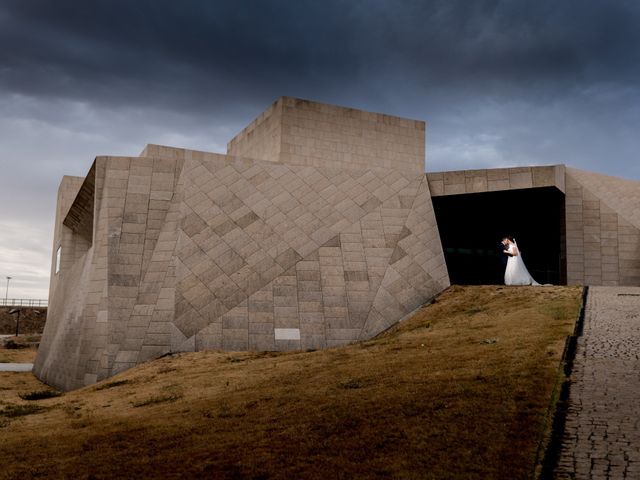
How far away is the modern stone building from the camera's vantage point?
2022 centimetres

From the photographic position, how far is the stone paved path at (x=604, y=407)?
702 centimetres

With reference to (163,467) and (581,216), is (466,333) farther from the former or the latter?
(581,216)

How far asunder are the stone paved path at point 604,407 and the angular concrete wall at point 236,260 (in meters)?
9.02

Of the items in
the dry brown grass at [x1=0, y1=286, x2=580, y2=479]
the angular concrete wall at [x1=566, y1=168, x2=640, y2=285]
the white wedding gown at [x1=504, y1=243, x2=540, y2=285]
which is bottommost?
the dry brown grass at [x1=0, y1=286, x2=580, y2=479]

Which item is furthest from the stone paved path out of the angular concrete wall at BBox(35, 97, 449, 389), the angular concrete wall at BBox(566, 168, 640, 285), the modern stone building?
the angular concrete wall at BBox(566, 168, 640, 285)

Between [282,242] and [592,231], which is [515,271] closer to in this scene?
[592,231]

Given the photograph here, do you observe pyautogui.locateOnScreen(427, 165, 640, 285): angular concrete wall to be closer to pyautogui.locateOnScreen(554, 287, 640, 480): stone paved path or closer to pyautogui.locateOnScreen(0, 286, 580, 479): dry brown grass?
pyautogui.locateOnScreen(0, 286, 580, 479): dry brown grass

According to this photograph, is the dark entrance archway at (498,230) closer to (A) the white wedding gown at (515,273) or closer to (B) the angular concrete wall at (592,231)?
(B) the angular concrete wall at (592,231)

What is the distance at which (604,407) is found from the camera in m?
8.77

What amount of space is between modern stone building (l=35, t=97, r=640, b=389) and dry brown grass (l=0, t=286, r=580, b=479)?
3.75 m

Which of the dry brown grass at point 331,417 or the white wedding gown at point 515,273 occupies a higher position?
the white wedding gown at point 515,273

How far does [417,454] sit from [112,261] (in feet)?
51.6

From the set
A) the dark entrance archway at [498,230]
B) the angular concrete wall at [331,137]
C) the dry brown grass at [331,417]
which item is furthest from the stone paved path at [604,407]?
the angular concrete wall at [331,137]

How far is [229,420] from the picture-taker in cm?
1014
